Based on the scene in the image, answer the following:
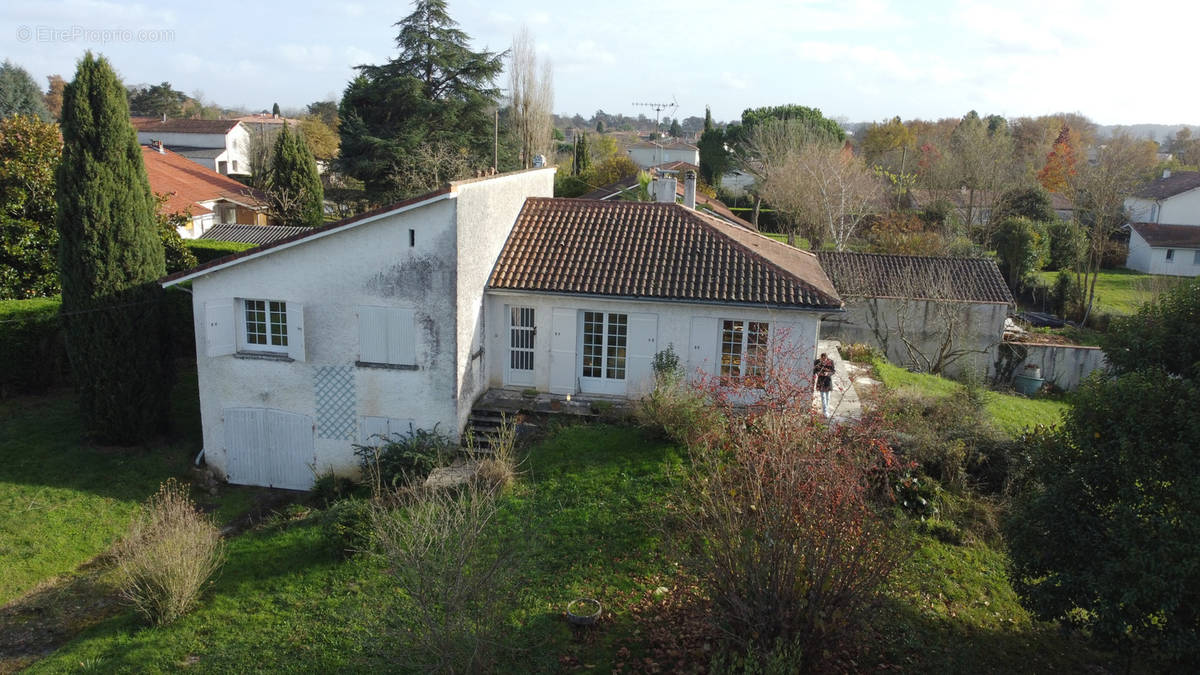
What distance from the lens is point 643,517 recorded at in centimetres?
1388

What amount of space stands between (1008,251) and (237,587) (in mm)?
40239

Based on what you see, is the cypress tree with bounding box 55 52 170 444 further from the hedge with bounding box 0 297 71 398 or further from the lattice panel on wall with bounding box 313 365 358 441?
the lattice panel on wall with bounding box 313 365 358 441

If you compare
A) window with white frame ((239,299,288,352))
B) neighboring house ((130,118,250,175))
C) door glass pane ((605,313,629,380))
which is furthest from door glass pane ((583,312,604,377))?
neighboring house ((130,118,250,175))

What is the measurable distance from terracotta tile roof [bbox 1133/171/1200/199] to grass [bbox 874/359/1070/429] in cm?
3979

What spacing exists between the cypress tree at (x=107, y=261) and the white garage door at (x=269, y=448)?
2446mm

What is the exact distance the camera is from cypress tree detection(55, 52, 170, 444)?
55.4ft

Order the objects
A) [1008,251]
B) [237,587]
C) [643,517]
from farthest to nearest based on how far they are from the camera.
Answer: [1008,251] < [643,517] < [237,587]

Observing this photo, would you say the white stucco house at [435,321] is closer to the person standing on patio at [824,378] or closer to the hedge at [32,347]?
the person standing on patio at [824,378]

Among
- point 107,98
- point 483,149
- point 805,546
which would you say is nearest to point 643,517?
point 805,546

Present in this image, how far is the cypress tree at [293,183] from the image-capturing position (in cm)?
3778

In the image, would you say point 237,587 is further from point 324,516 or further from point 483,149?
point 483,149

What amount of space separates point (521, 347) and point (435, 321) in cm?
278

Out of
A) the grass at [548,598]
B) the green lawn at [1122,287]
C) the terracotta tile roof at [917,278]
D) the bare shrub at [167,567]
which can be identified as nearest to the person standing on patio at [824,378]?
the grass at [548,598]

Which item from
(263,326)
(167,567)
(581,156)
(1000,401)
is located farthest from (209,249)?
(581,156)
